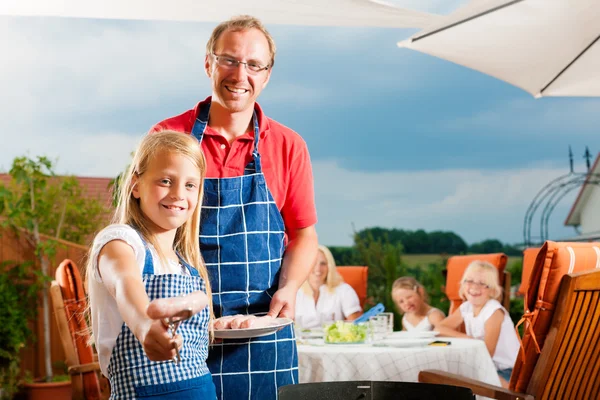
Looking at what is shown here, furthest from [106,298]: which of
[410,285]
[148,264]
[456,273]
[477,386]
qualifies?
[456,273]

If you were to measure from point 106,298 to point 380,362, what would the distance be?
82.4 inches

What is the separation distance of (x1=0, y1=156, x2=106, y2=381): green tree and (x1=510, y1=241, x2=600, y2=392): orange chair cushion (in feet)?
15.1

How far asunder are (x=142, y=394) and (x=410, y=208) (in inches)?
639

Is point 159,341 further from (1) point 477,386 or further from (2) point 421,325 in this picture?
(2) point 421,325

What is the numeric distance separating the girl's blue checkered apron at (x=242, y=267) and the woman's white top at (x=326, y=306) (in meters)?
3.66

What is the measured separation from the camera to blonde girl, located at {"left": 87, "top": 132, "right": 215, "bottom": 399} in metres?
1.36

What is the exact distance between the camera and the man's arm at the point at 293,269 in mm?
1769

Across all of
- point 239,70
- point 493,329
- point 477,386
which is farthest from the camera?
point 493,329

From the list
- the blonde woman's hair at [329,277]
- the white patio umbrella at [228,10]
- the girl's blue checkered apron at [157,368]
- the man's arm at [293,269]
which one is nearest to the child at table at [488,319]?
the blonde woman's hair at [329,277]

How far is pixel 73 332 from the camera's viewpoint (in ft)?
12.3

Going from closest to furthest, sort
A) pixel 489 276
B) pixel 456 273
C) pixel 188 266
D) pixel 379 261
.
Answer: pixel 188 266
pixel 489 276
pixel 456 273
pixel 379 261

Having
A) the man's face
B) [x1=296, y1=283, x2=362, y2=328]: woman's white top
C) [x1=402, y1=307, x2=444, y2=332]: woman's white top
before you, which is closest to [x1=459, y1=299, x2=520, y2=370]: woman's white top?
[x1=402, y1=307, x2=444, y2=332]: woman's white top

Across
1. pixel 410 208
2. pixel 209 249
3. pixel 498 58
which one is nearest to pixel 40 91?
pixel 410 208

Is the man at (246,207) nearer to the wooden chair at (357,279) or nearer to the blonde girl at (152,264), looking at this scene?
the blonde girl at (152,264)
